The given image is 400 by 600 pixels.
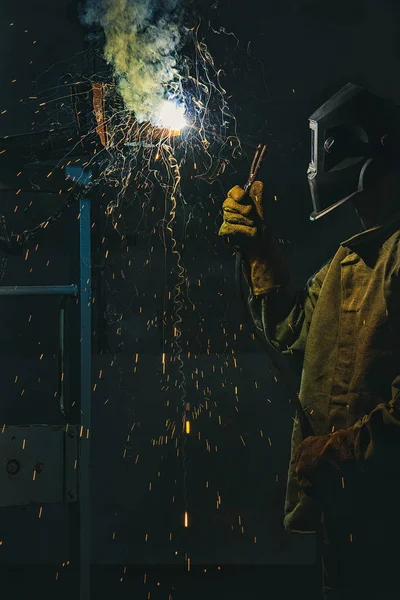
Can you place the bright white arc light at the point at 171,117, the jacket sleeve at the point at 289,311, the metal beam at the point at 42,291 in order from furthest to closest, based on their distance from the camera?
1. the metal beam at the point at 42,291
2. the bright white arc light at the point at 171,117
3. the jacket sleeve at the point at 289,311

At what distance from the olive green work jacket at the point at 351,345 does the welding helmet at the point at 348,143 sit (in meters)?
0.18

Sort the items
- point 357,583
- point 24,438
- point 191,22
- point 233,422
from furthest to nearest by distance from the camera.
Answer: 1. point 233,422
2. point 191,22
3. point 24,438
4. point 357,583

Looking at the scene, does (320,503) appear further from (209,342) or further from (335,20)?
(335,20)

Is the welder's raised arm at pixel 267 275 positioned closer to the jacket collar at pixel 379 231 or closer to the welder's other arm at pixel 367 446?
the jacket collar at pixel 379 231

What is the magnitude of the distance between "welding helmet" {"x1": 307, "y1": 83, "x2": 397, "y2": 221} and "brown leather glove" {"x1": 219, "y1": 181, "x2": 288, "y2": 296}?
0.23 metres

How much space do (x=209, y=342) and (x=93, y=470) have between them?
1.06m

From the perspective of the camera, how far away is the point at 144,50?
11.3 feet

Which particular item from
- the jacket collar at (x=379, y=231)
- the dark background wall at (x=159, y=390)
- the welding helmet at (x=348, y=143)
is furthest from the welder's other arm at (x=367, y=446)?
the dark background wall at (x=159, y=390)

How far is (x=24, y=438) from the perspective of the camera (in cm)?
361

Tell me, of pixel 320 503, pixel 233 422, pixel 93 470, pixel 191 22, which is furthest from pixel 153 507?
pixel 191 22

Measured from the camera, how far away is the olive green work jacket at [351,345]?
2.11 meters

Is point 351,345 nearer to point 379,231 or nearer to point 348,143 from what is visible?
point 379,231

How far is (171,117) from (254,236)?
3.26 feet

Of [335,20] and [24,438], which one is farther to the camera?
[335,20]
